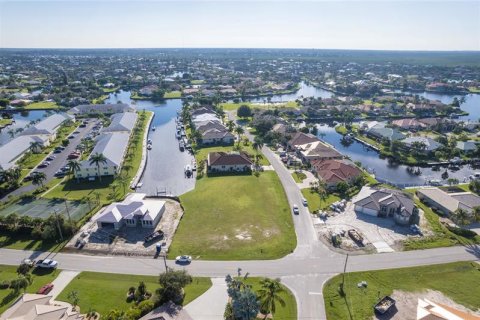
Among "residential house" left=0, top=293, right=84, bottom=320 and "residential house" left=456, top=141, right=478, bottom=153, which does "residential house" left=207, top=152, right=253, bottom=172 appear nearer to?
"residential house" left=0, top=293, right=84, bottom=320

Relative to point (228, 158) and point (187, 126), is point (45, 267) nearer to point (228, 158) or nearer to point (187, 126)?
point (228, 158)

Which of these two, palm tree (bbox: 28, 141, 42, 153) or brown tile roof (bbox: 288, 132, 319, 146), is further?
brown tile roof (bbox: 288, 132, 319, 146)

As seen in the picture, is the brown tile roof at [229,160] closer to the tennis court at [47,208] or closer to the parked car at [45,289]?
the tennis court at [47,208]

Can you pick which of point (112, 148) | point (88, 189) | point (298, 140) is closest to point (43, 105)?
point (112, 148)

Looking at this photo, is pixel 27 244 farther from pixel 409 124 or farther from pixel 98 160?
pixel 409 124

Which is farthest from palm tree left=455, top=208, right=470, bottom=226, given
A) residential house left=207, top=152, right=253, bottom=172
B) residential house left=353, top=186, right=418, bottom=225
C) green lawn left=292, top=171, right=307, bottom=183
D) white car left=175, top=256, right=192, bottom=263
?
white car left=175, top=256, right=192, bottom=263

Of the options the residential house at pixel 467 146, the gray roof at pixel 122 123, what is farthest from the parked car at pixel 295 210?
the gray roof at pixel 122 123
